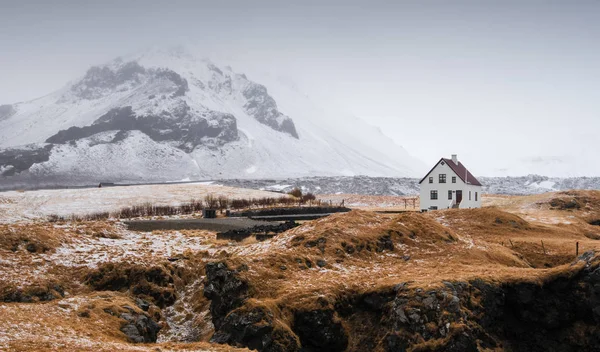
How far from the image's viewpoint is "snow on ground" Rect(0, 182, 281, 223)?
7750 centimetres

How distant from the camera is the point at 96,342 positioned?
67.4ft

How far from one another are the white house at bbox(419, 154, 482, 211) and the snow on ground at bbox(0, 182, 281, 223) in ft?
138

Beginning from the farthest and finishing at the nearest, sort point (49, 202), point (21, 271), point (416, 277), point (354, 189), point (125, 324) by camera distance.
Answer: point (354, 189), point (49, 202), point (21, 271), point (416, 277), point (125, 324)

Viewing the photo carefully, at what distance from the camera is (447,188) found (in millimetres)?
75750

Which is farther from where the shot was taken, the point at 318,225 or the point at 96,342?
the point at 318,225

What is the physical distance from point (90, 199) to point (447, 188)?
68.4 metres

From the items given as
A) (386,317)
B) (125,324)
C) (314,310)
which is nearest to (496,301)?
(386,317)

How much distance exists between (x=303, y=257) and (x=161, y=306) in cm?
988

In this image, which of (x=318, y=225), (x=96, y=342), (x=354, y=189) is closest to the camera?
(x=96, y=342)

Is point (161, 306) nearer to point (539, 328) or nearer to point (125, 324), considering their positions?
point (125, 324)

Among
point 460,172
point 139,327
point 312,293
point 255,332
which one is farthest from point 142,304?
point 460,172

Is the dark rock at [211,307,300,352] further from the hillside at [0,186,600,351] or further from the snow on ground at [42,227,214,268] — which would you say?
the snow on ground at [42,227,214,268]

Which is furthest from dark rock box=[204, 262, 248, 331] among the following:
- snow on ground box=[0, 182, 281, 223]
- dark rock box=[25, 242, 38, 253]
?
snow on ground box=[0, 182, 281, 223]

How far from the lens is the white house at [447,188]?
74.8 m
